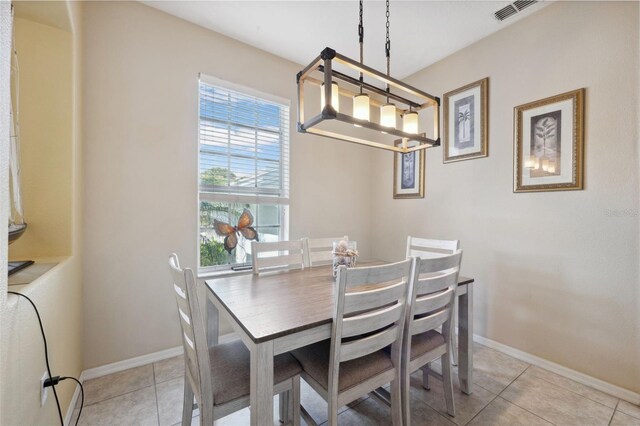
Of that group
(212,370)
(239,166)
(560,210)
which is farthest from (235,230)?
(560,210)

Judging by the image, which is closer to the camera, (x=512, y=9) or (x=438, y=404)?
(x=438, y=404)

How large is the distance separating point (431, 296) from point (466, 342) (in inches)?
25.6

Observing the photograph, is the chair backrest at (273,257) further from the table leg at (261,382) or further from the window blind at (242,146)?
the table leg at (261,382)

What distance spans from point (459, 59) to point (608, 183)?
1.75m

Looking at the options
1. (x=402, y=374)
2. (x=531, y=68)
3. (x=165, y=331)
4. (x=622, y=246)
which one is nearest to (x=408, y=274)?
(x=402, y=374)

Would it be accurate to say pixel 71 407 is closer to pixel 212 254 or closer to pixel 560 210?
pixel 212 254

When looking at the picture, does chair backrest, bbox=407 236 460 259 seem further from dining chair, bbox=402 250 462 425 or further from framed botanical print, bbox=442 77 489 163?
framed botanical print, bbox=442 77 489 163

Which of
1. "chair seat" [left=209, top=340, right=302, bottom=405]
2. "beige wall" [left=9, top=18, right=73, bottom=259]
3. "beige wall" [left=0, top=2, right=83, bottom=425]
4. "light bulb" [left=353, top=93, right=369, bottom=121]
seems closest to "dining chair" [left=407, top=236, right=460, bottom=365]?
"light bulb" [left=353, top=93, right=369, bottom=121]

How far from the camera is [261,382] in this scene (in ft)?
3.38

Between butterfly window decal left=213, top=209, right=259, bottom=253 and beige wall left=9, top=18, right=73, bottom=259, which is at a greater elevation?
beige wall left=9, top=18, right=73, bottom=259

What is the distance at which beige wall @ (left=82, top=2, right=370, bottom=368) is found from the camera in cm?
199

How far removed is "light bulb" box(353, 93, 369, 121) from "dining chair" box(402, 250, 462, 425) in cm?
93

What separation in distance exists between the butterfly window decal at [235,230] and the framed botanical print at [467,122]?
217 cm

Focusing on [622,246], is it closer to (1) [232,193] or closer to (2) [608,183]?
(2) [608,183]
